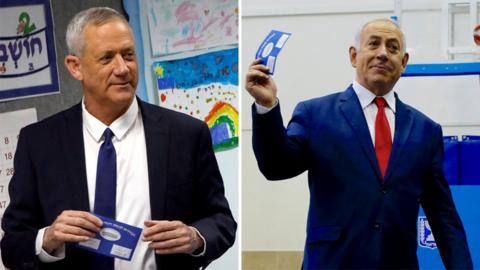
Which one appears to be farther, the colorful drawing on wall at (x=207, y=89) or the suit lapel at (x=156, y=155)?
the colorful drawing on wall at (x=207, y=89)

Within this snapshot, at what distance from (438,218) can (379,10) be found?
62.5 inches

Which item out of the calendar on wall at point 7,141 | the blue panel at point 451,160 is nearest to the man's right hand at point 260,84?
the blue panel at point 451,160

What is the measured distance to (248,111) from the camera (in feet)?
11.7

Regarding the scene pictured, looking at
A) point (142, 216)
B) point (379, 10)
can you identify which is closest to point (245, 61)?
point (379, 10)

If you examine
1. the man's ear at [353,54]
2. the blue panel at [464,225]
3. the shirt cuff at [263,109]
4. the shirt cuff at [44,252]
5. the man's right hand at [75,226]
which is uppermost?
the man's ear at [353,54]

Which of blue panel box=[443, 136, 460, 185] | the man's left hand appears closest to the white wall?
blue panel box=[443, 136, 460, 185]

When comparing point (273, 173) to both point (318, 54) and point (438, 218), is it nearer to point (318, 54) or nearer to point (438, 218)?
point (438, 218)

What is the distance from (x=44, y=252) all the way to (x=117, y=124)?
363 millimetres

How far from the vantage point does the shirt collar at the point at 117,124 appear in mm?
1895

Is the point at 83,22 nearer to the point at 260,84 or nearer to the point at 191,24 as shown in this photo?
the point at 260,84

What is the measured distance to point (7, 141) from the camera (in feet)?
8.46

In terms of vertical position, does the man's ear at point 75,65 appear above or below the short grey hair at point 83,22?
below

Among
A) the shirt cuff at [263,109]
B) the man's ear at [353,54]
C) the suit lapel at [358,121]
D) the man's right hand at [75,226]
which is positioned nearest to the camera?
the man's right hand at [75,226]

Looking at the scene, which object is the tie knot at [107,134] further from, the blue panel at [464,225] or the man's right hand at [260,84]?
the blue panel at [464,225]
